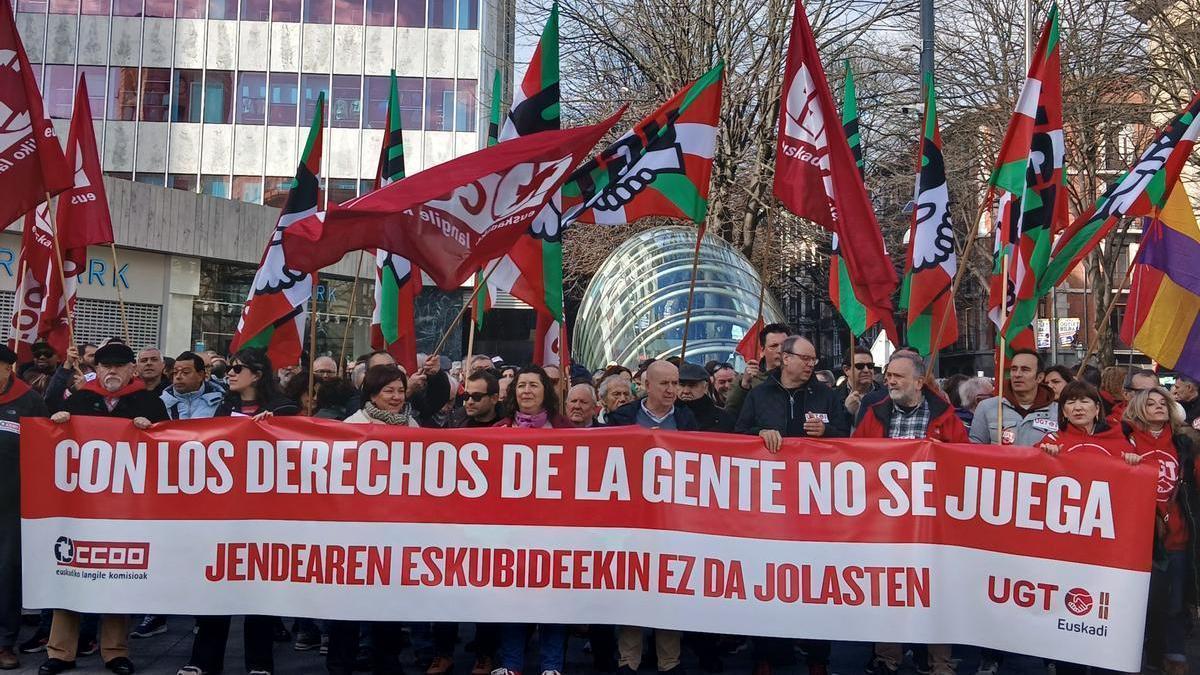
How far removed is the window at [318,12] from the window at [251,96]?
2.26 m

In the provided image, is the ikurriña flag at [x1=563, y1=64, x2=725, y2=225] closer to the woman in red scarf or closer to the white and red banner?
the white and red banner

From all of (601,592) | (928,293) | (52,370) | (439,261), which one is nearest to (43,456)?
(439,261)

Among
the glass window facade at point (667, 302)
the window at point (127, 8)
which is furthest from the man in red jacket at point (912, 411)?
the window at point (127, 8)

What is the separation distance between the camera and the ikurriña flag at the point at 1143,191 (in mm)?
8109

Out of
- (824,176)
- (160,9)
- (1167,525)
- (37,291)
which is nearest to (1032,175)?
(824,176)

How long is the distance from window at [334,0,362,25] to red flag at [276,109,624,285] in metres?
32.0

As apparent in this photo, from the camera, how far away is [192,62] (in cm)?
3750

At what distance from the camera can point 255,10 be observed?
3759 cm

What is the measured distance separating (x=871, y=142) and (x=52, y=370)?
1885 centimetres

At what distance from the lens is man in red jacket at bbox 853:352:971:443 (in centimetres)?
658

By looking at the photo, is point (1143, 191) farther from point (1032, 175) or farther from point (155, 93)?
point (155, 93)

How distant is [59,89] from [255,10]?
6279 millimetres

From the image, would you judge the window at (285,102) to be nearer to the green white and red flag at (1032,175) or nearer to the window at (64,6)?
→ the window at (64,6)

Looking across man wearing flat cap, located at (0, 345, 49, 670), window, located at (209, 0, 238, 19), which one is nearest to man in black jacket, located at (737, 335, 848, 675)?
man wearing flat cap, located at (0, 345, 49, 670)
